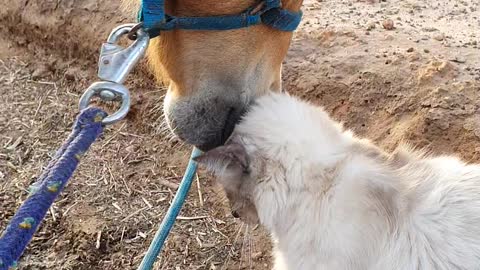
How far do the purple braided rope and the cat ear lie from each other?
31 cm

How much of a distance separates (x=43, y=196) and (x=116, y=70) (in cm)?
47

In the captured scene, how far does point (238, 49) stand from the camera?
228 centimetres

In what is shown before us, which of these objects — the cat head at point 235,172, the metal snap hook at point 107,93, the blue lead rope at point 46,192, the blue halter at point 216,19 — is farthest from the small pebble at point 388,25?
the blue lead rope at point 46,192

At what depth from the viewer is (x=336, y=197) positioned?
6.29ft

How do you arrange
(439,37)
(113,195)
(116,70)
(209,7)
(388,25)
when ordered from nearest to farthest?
A: (116,70) < (209,7) < (113,195) < (439,37) < (388,25)

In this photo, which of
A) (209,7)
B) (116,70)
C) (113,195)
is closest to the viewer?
(116,70)

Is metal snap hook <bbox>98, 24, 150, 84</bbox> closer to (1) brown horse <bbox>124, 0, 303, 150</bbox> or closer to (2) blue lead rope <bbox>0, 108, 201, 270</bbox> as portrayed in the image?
(2) blue lead rope <bbox>0, 108, 201, 270</bbox>

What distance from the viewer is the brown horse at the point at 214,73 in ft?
7.38

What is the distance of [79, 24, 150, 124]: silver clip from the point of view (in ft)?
5.59

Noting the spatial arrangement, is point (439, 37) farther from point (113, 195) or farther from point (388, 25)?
point (113, 195)

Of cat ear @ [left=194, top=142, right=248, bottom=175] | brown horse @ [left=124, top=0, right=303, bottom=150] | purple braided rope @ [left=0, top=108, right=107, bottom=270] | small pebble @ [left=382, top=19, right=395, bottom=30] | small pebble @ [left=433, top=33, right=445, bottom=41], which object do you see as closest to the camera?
purple braided rope @ [left=0, top=108, right=107, bottom=270]

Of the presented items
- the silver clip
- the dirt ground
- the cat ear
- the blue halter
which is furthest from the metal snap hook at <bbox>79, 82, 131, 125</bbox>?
the dirt ground

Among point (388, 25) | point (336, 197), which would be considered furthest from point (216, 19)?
point (388, 25)

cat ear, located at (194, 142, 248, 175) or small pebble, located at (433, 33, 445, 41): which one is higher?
cat ear, located at (194, 142, 248, 175)
